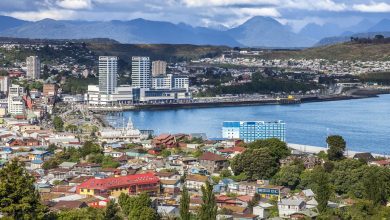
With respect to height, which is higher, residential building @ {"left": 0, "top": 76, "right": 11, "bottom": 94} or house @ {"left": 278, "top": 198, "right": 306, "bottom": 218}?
residential building @ {"left": 0, "top": 76, "right": 11, "bottom": 94}

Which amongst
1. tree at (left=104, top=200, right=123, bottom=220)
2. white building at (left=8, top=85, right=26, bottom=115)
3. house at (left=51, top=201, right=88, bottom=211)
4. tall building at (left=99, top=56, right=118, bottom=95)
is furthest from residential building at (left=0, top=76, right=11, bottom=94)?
tree at (left=104, top=200, right=123, bottom=220)

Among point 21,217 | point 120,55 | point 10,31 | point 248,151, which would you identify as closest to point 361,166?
point 248,151

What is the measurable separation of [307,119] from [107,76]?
7280 mm

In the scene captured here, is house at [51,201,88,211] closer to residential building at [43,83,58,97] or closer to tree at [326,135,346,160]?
tree at [326,135,346,160]

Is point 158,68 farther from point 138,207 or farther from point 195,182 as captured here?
point 138,207

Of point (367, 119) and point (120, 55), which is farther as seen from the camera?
point (120, 55)

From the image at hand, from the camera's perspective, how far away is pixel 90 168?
29.7 ft

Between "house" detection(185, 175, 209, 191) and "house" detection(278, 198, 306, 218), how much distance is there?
1274mm

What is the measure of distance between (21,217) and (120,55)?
1438 inches

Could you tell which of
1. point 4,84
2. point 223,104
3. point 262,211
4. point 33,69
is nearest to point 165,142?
point 262,211

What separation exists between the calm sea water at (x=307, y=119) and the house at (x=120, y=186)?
5428mm

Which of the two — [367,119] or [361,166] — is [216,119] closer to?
[367,119]

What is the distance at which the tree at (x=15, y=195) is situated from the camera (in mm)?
4457

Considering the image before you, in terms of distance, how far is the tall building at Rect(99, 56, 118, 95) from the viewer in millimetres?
23594
